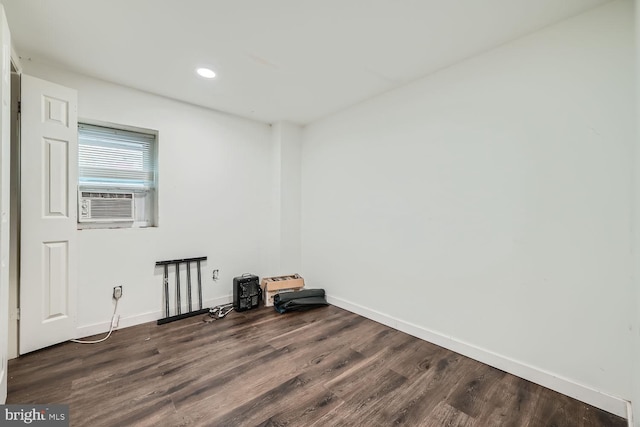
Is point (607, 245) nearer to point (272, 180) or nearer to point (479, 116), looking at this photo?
point (479, 116)

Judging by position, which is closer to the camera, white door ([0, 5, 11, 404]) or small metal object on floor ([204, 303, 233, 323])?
white door ([0, 5, 11, 404])

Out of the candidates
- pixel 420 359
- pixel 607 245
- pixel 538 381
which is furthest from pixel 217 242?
pixel 607 245

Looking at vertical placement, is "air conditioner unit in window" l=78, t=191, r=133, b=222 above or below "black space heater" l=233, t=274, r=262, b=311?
above

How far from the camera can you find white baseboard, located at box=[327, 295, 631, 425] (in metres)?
1.66

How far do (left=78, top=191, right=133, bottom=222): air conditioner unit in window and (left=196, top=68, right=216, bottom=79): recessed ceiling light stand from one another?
1.51 metres

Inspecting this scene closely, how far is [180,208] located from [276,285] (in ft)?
4.95

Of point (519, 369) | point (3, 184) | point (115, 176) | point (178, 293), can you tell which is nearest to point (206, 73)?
point (115, 176)

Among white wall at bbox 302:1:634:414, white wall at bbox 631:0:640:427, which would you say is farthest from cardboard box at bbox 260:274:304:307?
white wall at bbox 631:0:640:427

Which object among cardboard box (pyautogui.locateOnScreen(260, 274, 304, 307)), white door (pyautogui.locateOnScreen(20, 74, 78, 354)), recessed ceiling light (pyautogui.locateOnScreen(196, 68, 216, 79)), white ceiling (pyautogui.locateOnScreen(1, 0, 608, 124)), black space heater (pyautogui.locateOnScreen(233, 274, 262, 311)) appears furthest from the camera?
cardboard box (pyautogui.locateOnScreen(260, 274, 304, 307))

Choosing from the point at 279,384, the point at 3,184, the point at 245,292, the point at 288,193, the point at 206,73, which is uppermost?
the point at 206,73

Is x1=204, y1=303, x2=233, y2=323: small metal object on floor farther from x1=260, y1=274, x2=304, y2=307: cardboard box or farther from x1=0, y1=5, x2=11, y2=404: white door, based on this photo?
x1=0, y1=5, x2=11, y2=404: white door

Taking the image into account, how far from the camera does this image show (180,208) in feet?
10.2

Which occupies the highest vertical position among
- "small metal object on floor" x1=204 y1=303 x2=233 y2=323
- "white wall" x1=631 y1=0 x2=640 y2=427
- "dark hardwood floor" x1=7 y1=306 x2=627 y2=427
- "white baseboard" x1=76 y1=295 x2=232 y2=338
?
"white wall" x1=631 y1=0 x2=640 y2=427

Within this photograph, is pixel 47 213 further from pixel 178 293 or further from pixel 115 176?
pixel 178 293
